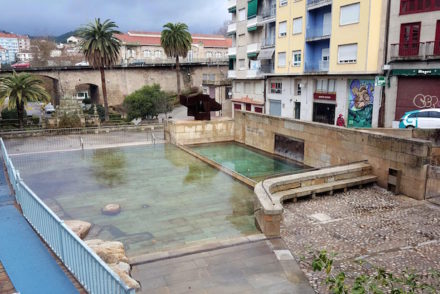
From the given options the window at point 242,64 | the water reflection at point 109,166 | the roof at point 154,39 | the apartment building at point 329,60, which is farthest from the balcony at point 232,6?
the roof at point 154,39

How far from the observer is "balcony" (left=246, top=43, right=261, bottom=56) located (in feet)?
130

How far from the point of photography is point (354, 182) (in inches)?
598

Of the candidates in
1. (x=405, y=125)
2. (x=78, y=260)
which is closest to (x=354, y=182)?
(x=405, y=125)

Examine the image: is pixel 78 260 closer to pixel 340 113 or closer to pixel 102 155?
pixel 102 155

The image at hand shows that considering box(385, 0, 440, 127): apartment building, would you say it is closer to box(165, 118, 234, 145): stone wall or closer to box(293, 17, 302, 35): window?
box(293, 17, 302, 35): window

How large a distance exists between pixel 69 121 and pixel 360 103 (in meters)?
24.2

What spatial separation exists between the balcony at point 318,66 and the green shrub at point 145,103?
16.4 m

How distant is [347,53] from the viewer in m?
27.3

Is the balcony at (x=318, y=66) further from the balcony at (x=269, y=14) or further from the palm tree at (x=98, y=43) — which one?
the palm tree at (x=98, y=43)

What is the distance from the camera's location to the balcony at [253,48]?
3962 centimetres

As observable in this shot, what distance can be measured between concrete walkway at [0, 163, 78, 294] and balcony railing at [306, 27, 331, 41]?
88.2 ft

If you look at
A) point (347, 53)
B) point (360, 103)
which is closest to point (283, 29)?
point (347, 53)

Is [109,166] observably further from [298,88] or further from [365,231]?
[298,88]

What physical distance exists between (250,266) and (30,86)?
1134 inches
